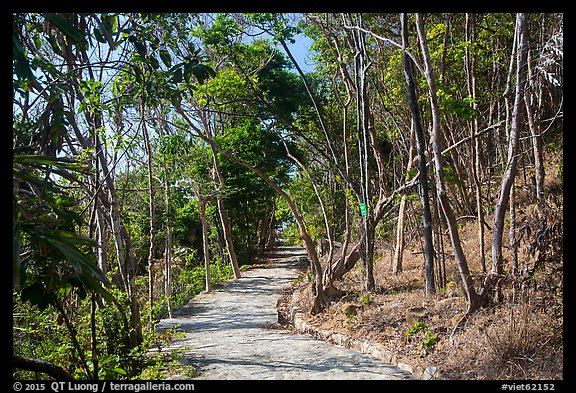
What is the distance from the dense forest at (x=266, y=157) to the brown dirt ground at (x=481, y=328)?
0.08 m

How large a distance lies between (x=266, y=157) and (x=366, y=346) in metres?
9.08

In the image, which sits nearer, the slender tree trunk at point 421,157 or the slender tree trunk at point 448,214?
the slender tree trunk at point 448,214

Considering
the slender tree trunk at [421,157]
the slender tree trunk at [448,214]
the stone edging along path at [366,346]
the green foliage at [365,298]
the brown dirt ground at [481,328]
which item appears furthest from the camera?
the green foliage at [365,298]

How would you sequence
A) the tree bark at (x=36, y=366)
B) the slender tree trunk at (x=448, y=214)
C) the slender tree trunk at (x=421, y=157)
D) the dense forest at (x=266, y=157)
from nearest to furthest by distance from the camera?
the tree bark at (x=36, y=366) < the dense forest at (x=266, y=157) < the slender tree trunk at (x=448, y=214) < the slender tree trunk at (x=421, y=157)

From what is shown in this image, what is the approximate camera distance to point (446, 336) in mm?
4578

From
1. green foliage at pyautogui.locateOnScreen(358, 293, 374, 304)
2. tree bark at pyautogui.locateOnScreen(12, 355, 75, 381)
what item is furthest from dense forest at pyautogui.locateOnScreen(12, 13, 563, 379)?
green foliage at pyautogui.locateOnScreen(358, 293, 374, 304)

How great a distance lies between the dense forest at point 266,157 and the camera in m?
3.22

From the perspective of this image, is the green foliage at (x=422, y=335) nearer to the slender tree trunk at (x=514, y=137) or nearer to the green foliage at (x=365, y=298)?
the slender tree trunk at (x=514, y=137)

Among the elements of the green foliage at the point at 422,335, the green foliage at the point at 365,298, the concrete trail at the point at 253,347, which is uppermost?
the green foliage at the point at 365,298

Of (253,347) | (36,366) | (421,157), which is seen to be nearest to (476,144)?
(421,157)

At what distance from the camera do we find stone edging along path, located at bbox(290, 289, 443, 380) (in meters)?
4.09

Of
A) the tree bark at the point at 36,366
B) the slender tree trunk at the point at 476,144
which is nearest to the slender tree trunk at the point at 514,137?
the slender tree trunk at the point at 476,144

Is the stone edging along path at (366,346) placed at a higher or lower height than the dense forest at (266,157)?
lower
